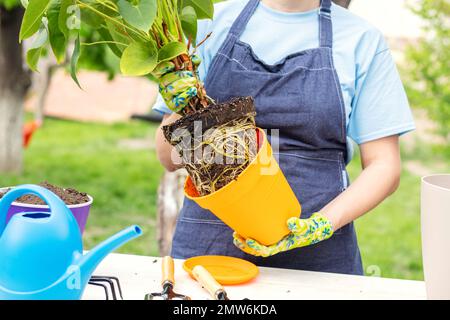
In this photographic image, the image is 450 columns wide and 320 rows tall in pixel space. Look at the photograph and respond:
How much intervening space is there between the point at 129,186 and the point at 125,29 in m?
5.14

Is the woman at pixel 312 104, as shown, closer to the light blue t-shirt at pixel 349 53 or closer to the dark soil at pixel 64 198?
the light blue t-shirt at pixel 349 53

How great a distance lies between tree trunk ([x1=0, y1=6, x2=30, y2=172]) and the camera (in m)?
5.43

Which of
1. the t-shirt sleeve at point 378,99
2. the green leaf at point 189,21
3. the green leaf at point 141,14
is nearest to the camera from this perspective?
the green leaf at point 141,14

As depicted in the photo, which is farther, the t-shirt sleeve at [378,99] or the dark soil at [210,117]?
the t-shirt sleeve at [378,99]

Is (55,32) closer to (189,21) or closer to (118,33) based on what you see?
(118,33)

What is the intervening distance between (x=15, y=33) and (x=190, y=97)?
469 centimetres

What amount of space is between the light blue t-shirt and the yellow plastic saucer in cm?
46

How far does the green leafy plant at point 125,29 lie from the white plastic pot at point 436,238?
1.59 ft

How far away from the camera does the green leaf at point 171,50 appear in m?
1.20

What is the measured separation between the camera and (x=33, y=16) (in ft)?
3.82

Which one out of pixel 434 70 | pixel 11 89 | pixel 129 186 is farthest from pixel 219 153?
pixel 129 186

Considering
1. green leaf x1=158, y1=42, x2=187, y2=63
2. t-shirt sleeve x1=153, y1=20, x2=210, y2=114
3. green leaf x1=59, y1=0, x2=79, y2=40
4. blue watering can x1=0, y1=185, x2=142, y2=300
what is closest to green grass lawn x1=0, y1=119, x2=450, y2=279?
t-shirt sleeve x1=153, y1=20, x2=210, y2=114

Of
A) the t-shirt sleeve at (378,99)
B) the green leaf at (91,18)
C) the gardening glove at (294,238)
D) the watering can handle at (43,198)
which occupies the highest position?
the green leaf at (91,18)

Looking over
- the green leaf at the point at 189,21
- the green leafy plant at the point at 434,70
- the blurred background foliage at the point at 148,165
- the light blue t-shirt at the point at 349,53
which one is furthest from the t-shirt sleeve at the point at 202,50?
the green leafy plant at the point at 434,70
